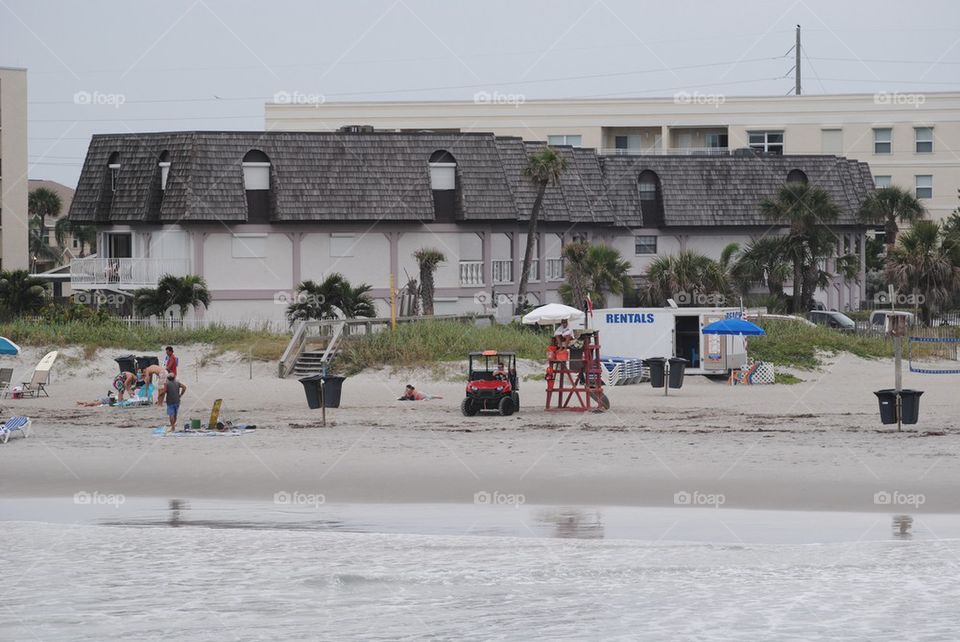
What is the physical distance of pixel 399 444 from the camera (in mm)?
26281

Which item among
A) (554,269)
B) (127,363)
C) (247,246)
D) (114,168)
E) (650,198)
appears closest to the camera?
(127,363)

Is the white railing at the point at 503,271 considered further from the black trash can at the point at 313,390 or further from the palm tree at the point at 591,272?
the black trash can at the point at 313,390

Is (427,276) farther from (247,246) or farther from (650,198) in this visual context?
(650,198)

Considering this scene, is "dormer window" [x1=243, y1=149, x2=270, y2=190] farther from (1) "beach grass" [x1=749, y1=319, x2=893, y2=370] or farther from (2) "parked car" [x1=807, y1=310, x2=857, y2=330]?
(2) "parked car" [x1=807, y1=310, x2=857, y2=330]

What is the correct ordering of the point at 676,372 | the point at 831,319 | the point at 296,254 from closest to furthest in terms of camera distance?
the point at 676,372, the point at 296,254, the point at 831,319

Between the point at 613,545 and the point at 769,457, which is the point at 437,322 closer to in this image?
the point at 769,457

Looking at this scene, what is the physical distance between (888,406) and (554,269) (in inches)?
1244

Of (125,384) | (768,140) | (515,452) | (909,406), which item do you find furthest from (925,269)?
(125,384)

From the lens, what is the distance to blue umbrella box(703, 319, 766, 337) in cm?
3575

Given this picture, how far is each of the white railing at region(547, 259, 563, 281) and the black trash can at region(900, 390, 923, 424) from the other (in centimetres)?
3079

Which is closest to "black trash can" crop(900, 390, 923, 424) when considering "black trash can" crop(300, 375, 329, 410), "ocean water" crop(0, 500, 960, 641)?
"ocean water" crop(0, 500, 960, 641)

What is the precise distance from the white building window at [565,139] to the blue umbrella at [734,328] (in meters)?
41.8

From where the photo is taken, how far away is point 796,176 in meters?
61.3

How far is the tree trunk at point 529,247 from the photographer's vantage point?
51.4 meters
